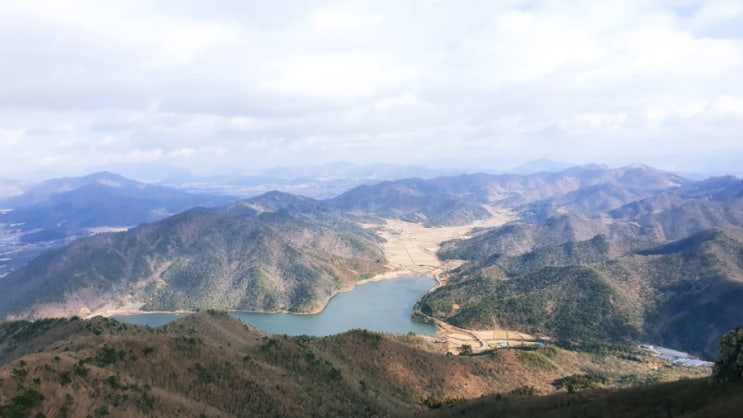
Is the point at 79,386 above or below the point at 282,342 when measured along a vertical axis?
above

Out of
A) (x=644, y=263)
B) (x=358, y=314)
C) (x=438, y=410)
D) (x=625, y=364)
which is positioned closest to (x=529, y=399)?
(x=438, y=410)

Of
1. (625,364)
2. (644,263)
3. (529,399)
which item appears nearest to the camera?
(529,399)

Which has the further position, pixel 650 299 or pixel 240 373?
pixel 650 299

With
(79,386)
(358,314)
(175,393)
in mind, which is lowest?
(358,314)

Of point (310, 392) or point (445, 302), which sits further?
point (445, 302)

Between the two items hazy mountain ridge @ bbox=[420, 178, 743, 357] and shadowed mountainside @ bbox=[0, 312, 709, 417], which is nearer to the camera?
shadowed mountainside @ bbox=[0, 312, 709, 417]

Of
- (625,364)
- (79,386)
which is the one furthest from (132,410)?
(625,364)

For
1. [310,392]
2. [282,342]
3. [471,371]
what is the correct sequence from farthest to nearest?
[471,371]
[282,342]
[310,392]

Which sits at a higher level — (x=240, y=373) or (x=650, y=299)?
(x=240, y=373)

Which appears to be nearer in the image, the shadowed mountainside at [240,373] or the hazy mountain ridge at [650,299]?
the shadowed mountainside at [240,373]

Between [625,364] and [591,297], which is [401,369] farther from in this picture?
[591,297]
